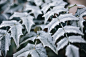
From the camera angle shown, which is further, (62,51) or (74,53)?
(62,51)

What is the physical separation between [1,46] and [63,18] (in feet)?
1.28

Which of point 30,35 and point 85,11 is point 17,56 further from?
point 85,11

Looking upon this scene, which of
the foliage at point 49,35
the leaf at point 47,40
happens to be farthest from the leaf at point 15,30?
the leaf at point 47,40

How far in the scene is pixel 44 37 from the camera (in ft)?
1.77

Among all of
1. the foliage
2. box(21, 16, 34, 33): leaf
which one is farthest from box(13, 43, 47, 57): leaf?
box(21, 16, 34, 33): leaf

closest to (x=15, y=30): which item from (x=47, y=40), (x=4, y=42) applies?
(x=4, y=42)

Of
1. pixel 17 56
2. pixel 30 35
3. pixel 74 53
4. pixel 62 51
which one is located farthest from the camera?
pixel 62 51

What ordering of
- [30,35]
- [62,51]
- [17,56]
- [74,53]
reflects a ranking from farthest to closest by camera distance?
1. [62,51]
2. [30,35]
3. [17,56]
4. [74,53]

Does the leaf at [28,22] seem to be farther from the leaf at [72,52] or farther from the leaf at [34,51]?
the leaf at [72,52]

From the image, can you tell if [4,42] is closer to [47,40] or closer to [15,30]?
[15,30]

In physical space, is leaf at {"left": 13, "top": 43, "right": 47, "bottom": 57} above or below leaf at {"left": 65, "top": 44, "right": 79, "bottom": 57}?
below

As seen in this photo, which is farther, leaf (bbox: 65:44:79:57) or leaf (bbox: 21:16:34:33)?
leaf (bbox: 21:16:34:33)

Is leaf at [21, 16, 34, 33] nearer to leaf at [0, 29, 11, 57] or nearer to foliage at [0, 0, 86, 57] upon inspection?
foliage at [0, 0, 86, 57]

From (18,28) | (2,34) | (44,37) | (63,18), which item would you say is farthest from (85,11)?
(2,34)
